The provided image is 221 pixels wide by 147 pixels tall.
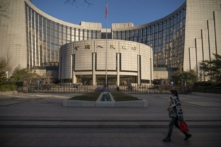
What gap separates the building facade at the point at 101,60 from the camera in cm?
6644

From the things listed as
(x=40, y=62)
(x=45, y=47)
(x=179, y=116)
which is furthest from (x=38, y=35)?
(x=179, y=116)

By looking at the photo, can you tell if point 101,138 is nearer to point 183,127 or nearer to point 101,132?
point 101,132

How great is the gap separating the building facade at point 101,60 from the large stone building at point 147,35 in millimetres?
10255

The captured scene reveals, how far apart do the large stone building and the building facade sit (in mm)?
10255

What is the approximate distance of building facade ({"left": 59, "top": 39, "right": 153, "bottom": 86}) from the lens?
66.4m

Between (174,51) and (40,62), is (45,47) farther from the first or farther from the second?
(174,51)

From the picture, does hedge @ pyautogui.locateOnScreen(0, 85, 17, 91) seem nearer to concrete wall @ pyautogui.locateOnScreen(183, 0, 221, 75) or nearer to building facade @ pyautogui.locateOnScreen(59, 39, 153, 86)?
building facade @ pyautogui.locateOnScreen(59, 39, 153, 86)

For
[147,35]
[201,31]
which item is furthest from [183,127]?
[147,35]

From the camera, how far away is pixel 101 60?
218 feet

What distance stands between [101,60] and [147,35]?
50.8 m

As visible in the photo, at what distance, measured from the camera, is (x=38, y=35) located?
8438 centimetres

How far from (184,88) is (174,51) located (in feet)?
179

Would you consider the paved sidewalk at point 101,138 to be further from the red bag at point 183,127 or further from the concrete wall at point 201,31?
the concrete wall at point 201,31

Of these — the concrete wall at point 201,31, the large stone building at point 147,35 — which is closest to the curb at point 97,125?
the large stone building at point 147,35
